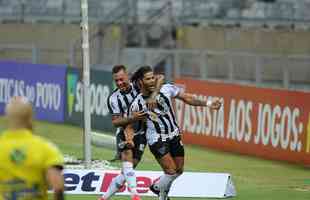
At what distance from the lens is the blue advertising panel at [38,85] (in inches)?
1214

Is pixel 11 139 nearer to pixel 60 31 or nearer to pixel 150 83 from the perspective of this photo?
pixel 150 83

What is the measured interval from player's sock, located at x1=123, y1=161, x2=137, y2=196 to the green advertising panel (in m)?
13.2

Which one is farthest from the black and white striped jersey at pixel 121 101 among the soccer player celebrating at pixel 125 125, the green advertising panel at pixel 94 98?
the green advertising panel at pixel 94 98

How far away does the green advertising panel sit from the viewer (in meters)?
28.2

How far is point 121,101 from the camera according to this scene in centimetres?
1520

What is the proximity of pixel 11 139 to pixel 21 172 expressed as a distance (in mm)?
267

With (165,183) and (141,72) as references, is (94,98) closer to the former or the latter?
(165,183)

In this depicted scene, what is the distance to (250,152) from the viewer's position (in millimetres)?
23703

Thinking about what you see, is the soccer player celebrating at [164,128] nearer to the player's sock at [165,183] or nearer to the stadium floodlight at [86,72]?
the player's sock at [165,183]

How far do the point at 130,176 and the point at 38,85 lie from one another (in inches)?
691

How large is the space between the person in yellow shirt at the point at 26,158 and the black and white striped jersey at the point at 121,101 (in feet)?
21.4

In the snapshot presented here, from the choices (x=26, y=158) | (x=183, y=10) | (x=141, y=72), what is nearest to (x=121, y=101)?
(x=141, y=72)

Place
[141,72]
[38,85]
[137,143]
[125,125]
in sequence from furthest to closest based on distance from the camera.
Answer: [38,85]
[137,143]
[125,125]
[141,72]

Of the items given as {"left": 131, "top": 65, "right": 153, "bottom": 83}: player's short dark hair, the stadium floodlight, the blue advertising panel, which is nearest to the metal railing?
the blue advertising panel
